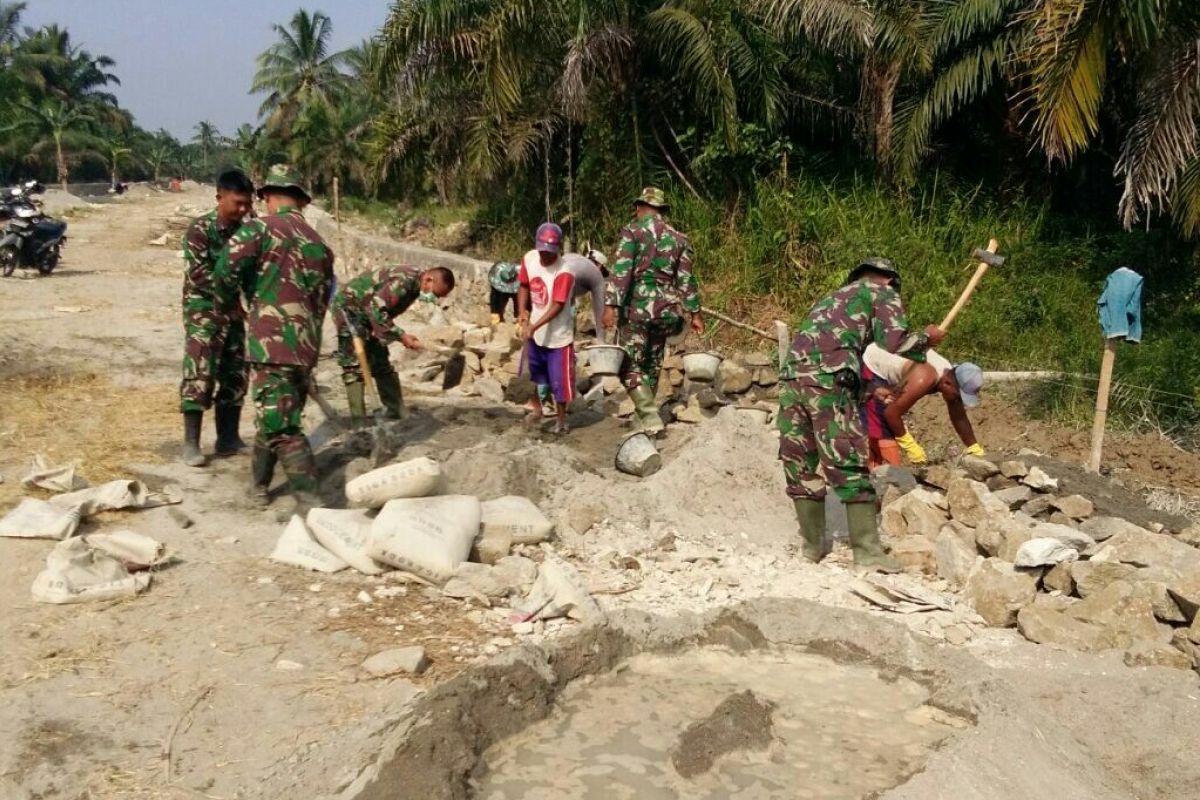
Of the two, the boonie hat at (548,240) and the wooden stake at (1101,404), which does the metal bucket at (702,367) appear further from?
the wooden stake at (1101,404)

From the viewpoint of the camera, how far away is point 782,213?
34.2 ft

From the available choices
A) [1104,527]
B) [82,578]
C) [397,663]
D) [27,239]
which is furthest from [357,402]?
[27,239]

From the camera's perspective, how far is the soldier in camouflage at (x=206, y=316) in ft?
18.7

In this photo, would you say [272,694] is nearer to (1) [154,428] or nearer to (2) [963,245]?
(1) [154,428]

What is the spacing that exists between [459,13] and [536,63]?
1054 millimetres

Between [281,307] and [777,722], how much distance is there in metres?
3.18

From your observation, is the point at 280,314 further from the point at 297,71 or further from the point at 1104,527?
the point at 297,71

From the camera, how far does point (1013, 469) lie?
5711 mm

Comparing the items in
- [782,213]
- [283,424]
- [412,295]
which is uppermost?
[782,213]

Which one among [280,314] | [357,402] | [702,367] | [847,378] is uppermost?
[280,314]

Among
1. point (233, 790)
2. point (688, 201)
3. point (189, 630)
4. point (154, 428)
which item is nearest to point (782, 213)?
point (688, 201)

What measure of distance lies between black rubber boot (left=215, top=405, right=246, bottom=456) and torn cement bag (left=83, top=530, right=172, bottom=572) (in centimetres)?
165

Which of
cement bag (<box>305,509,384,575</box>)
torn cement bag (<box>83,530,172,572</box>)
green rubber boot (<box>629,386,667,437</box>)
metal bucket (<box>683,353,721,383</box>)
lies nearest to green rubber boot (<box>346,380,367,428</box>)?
green rubber boot (<box>629,386,667,437</box>)

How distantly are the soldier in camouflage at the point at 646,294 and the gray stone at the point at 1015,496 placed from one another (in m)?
2.23
